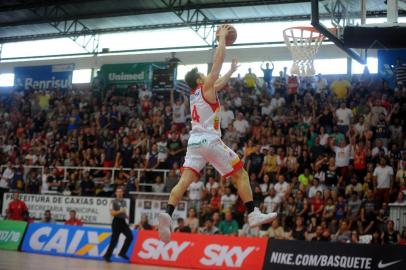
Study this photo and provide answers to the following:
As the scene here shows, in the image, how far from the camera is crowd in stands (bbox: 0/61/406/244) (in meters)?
14.8

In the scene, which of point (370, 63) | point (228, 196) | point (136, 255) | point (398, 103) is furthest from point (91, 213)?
point (370, 63)

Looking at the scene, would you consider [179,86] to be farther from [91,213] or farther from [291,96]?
[91,213]

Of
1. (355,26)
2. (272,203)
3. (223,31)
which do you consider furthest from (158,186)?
(223,31)

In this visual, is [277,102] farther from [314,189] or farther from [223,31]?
[223,31]

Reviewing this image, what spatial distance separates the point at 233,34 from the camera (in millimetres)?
7504

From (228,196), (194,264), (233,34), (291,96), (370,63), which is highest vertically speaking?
(370,63)

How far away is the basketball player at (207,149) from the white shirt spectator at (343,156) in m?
8.96

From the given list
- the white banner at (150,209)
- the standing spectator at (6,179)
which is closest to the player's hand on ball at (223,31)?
the white banner at (150,209)

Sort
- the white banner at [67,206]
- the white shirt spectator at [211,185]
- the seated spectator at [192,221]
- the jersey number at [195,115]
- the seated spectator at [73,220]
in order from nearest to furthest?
1. the jersey number at [195,115]
2. the seated spectator at [192,221]
3. the white shirt spectator at [211,185]
4. the seated spectator at [73,220]
5. the white banner at [67,206]

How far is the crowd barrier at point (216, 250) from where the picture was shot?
11883mm

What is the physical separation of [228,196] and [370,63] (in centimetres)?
875

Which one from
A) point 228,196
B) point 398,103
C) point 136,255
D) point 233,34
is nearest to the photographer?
point 233,34

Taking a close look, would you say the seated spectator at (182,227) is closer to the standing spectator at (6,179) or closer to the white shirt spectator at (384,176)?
the white shirt spectator at (384,176)

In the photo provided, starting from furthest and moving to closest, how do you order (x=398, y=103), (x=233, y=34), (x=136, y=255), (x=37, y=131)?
(x=37, y=131) → (x=398, y=103) → (x=136, y=255) → (x=233, y=34)
